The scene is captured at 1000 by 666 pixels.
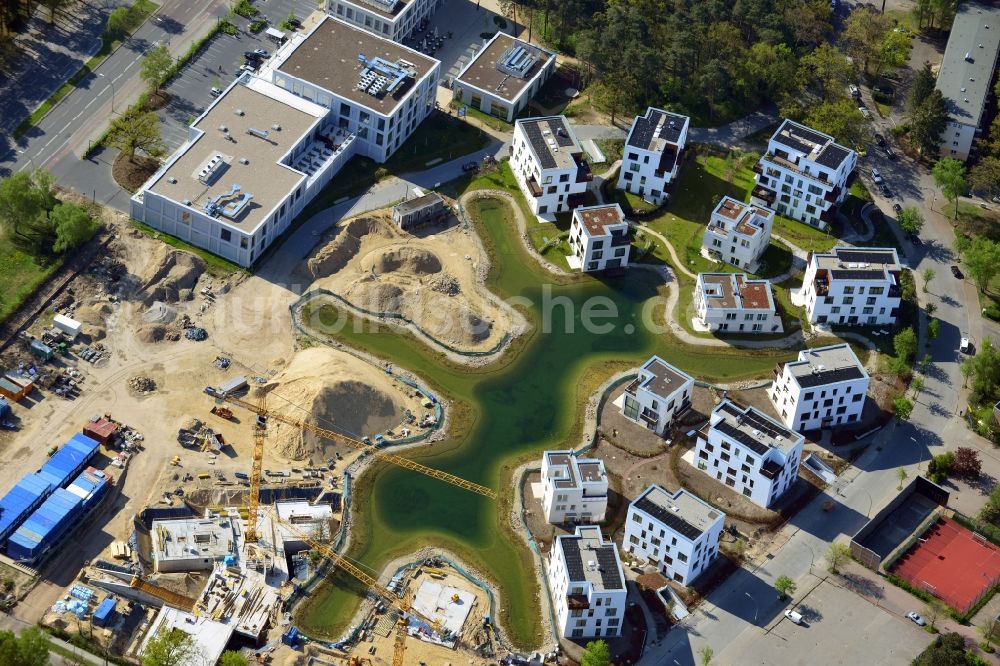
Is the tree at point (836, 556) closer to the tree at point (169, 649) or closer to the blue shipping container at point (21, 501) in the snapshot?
the tree at point (169, 649)

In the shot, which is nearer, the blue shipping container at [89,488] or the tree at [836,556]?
the blue shipping container at [89,488]

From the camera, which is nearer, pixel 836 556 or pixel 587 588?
pixel 587 588

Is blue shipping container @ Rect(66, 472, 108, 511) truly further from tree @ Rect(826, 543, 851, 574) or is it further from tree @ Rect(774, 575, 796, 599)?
tree @ Rect(826, 543, 851, 574)

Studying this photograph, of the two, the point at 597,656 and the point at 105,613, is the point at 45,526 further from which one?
the point at 597,656

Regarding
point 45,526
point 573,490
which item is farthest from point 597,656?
point 45,526

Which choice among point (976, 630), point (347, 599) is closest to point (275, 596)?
point (347, 599)

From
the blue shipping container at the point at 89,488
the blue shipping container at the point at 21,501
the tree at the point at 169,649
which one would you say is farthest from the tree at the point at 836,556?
the blue shipping container at the point at 21,501
